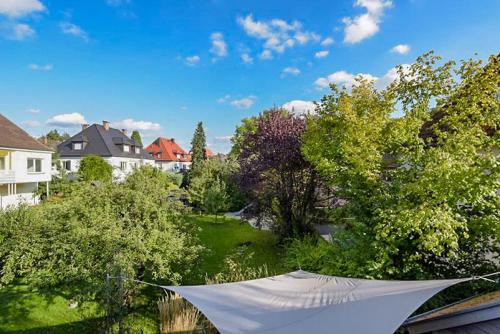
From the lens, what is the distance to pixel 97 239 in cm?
603

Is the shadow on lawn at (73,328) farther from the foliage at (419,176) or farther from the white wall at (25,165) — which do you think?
the white wall at (25,165)

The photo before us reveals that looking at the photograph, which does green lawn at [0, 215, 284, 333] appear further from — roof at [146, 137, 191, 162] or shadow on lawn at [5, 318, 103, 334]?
roof at [146, 137, 191, 162]

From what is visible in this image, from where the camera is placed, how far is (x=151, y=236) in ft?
20.5

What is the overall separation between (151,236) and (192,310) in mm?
1907

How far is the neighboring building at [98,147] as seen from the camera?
110ft

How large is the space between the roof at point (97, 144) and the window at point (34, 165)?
36.4ft

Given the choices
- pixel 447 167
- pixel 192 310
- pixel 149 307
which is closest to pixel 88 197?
pixel 149 307

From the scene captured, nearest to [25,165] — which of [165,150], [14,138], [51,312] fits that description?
[14,138]

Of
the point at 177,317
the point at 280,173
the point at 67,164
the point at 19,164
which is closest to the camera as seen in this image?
the point at 177,317

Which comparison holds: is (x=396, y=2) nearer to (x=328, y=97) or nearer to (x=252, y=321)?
(x=328, y=97)

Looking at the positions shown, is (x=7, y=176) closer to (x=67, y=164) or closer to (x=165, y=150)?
(x=67, y=164)

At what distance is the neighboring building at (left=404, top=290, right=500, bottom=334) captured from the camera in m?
2.72

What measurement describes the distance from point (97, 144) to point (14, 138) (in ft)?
46.7

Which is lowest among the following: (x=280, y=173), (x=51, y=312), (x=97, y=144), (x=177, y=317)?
(x=51, y=312)
